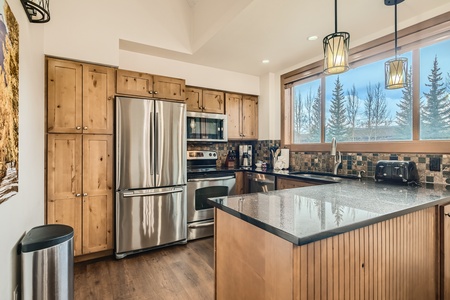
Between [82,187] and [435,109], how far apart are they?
373 centimetres

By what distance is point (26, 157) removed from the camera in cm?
170

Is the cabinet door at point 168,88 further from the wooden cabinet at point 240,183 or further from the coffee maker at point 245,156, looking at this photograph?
the coffee maker at point 245,156

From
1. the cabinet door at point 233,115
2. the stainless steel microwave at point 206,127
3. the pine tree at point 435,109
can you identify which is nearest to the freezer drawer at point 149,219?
the stainless steel microwave at point 206,127

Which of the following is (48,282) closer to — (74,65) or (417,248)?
(74,65)

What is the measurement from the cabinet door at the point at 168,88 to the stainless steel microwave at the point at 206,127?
1.32ft

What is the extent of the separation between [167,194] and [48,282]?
61.4 inches

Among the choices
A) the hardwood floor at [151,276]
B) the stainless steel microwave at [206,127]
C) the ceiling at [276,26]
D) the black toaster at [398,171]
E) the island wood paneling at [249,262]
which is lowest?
the hardwood floor at [151,276]

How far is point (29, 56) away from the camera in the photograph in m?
1.81

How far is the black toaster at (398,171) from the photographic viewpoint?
213 cm

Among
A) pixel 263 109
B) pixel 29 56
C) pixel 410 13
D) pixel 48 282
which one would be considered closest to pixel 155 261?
pixel 48 282

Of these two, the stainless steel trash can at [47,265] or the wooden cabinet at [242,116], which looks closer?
the stainless steel trash can at [47,265]

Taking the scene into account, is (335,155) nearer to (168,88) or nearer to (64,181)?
(168,88)

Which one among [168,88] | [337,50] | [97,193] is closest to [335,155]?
[337,50]

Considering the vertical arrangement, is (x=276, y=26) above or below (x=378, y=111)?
above
